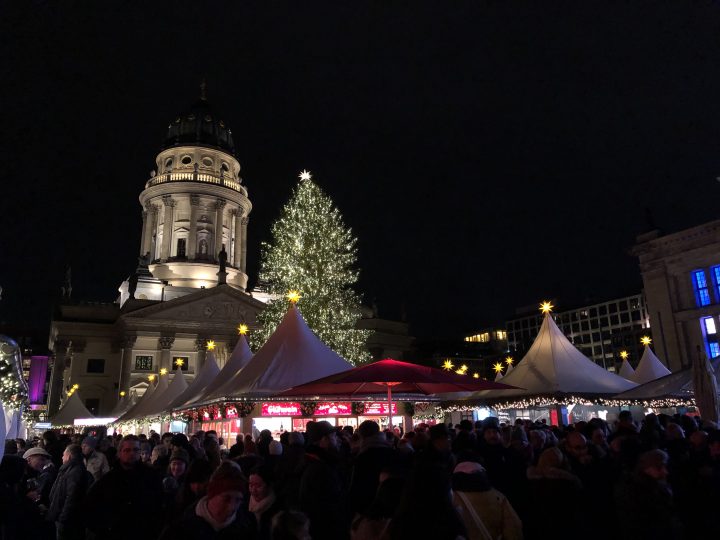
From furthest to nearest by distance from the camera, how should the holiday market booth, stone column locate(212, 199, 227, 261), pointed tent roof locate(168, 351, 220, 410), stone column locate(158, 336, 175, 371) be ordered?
stone column locate(212, 199, 227, 261) < stone column locate(158, 336, 175, 371) < pointed tent roof locate(168, 351, 220, 410) < the holiday market booth

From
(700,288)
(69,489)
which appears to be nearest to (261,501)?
(69,489)

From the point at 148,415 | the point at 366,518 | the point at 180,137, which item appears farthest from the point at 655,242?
the point at 180,137

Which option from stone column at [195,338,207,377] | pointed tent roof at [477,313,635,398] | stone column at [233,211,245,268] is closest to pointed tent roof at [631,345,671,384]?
pointed tent roof at [477,313,635,398]

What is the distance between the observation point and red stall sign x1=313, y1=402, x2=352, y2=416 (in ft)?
69.1

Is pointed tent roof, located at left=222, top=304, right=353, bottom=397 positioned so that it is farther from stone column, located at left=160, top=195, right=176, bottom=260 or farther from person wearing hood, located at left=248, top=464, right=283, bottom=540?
stone column, located at left=160, top=195, right=176, bottom=260

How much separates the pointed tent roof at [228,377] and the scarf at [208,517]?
37.9 ft

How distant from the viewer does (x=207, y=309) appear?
58.4m

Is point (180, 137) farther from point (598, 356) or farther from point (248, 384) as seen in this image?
point (598, 356)

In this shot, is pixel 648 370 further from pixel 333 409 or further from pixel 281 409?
pixel 281 409

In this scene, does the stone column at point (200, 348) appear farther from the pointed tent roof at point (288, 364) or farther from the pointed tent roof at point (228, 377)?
the pointed tent roof at point (288, 364)

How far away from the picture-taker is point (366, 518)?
151 inches

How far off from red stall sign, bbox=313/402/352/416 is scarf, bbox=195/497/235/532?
56.4ft

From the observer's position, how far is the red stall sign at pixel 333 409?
69.1 ft

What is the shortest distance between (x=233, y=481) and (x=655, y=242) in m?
43.9
